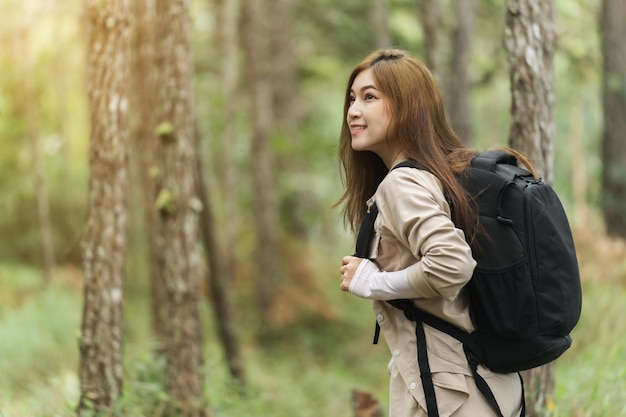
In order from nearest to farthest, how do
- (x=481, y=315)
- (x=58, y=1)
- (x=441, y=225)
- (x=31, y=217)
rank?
(x=441, y=225)
(x=481, y=315)
(x=58, y=1)
(x=31, y=217)

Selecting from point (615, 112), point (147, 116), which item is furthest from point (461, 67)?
point (147, 116)

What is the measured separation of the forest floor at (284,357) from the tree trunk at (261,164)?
1.11 metres

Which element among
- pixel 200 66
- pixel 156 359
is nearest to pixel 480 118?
pixel 200 66

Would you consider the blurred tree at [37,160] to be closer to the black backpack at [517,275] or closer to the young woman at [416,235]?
the young woman at [416,235]

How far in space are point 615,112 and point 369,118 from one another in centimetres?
1102

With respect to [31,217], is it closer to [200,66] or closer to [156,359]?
[200,66]

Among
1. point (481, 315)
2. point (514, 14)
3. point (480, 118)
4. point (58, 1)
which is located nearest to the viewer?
point (481, 315)

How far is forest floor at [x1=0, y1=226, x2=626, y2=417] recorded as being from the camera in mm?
6059

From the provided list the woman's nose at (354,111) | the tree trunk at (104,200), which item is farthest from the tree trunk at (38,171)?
the woman's nose at (354,111)

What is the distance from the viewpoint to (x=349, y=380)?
1181 cm

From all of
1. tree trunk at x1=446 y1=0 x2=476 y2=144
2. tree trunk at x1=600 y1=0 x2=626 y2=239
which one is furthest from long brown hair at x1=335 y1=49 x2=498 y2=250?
tree trunk at x1=600 y1=0 x2=626 y2=239

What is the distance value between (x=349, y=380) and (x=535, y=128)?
24.7ft

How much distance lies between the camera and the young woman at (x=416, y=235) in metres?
2.97

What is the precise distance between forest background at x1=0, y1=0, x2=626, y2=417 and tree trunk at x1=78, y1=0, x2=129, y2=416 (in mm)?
356
